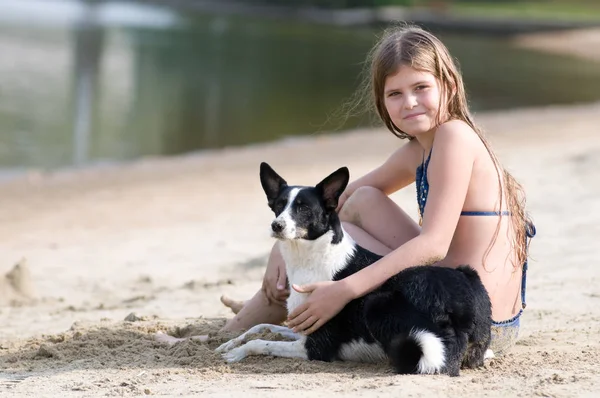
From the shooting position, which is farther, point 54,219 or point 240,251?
point 54,219

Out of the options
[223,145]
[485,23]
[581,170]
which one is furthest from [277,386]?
[485,23]

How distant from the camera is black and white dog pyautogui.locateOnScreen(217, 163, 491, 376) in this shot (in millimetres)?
3488

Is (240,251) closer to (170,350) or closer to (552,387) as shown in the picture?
(170,350)

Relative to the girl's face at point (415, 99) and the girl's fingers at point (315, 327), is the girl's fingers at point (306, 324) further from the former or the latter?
the girl's face at point (415, 99)

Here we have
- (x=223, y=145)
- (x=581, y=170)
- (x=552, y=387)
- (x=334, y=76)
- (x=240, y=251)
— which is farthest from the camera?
(x=334, y=76)

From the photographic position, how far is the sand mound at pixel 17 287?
20.1ft

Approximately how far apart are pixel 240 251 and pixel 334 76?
19224 mm

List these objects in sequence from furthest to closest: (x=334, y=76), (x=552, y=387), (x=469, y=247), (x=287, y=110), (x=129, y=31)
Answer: (x=129, y=31) < (x=334, y=76) < (x=287, y=110) < (x=469, y=247) < (x=552, y=387)

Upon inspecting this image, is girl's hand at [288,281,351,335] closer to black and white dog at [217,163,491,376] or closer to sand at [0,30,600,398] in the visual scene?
black and white dog at [217,163,491,376]

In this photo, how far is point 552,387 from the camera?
328 cm

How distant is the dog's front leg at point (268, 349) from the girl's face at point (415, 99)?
3.47 feet

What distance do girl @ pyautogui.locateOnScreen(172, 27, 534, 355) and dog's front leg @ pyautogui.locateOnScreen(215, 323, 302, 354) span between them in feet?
1.11

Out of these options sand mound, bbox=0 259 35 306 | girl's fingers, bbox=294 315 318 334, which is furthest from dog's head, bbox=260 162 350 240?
sand mound, bbox=0 259 35 306

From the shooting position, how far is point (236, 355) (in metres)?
3.94
